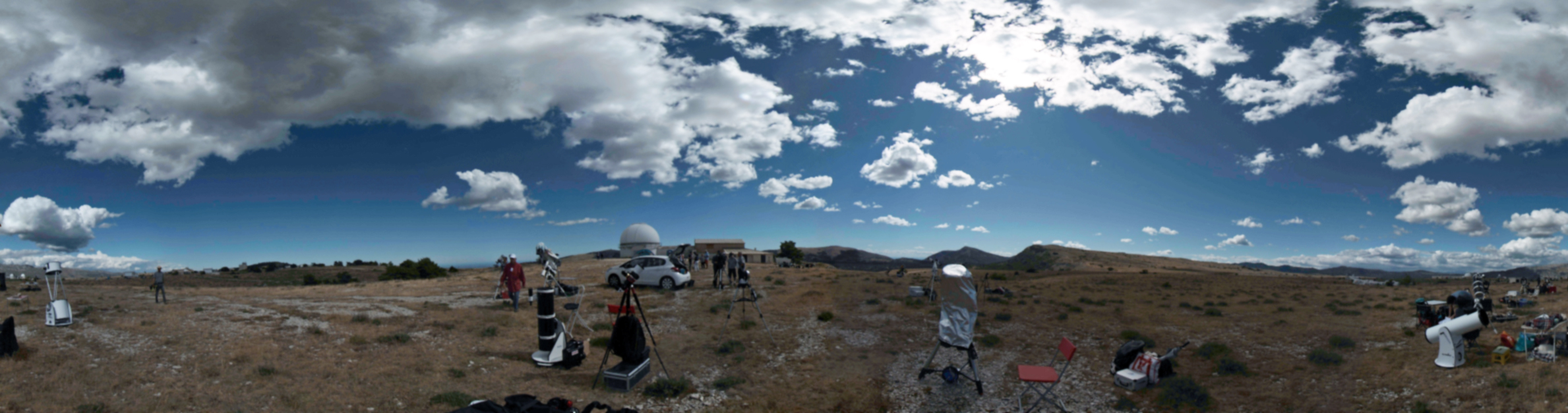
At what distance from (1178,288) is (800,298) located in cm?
2390

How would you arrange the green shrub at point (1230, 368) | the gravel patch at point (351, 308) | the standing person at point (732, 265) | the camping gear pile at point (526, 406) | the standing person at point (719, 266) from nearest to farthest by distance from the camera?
1. the camping gear pile at point (526, 406)
2. the green shrub at point (1230, 368)
3. the gravel patch at point (351, 308)
4. the standing person at point (732, 265)
5. the standing person at point (719, 266)

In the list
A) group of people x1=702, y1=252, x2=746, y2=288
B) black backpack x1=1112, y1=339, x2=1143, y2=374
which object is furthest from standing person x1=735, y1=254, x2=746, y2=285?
black backpack x1=1112, y1=339, x2=1143, y2=374

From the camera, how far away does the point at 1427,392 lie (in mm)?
9086

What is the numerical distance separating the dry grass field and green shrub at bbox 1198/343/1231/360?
3.9 inches

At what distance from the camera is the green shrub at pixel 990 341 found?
569 inches

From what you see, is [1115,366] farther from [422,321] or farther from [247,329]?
[247,329]

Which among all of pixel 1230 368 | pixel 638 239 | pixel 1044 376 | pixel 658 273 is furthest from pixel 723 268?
pixel 638 239

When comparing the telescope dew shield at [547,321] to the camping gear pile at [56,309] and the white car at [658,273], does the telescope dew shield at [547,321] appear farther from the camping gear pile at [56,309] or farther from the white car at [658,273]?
the white car at [658,273]

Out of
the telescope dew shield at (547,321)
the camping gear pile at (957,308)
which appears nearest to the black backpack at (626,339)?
the telescope dew shield at (547,321)

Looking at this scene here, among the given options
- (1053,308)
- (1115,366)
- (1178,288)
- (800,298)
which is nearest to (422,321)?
(800,298)

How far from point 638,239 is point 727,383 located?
52.6 metres

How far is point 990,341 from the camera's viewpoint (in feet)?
47.8

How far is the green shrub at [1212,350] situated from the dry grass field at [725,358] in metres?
0.10

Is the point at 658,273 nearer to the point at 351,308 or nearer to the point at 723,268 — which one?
the point at 723,268
